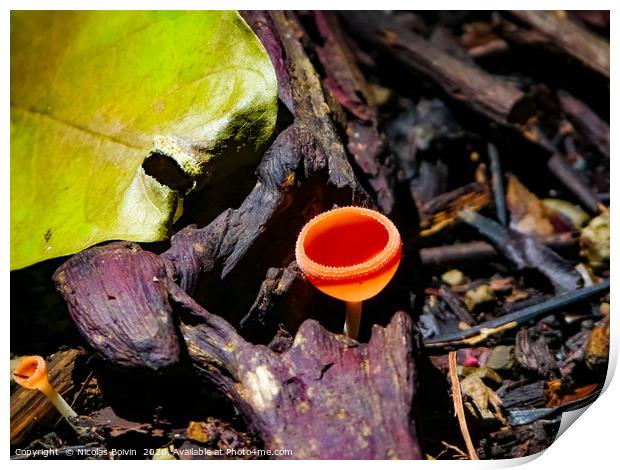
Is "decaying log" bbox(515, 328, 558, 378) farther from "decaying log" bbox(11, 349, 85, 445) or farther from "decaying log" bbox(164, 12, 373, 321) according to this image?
"decaying log" bbox(11, 349, 85, 445)

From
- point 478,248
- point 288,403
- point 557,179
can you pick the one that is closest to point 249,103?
point 288,403

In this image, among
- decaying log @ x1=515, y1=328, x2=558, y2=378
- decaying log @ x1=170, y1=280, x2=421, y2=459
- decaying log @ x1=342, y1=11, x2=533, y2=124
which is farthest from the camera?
decaying log @ x1=342, y1=11, x2=533, y2=124

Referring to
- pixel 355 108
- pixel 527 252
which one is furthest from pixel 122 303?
pixel 527 252

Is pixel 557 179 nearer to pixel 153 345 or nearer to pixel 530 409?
pixel 530 409

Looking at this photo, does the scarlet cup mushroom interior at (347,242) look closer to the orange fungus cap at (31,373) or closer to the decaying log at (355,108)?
the decaying log at (355,108)

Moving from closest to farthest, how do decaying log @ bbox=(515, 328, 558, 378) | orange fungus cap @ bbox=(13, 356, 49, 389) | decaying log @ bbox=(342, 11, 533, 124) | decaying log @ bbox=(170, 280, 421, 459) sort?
decaying log @ bbox=(170, 280, 421, 459) → orange fungus cap @ bbox=(13, 356, 49, 389) → decaying log @ bbox=(515, 328, 558, 378) → decaying log @ bbox=(342, 11, 533, 124)

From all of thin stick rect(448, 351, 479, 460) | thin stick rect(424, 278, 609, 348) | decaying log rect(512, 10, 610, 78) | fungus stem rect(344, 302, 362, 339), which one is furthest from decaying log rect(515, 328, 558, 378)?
decaying log rect(512, 10, 610, 78)

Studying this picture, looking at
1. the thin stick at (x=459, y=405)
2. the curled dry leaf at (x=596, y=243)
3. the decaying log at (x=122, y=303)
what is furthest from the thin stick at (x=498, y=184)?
the decaying log at (x=122, y=303)
